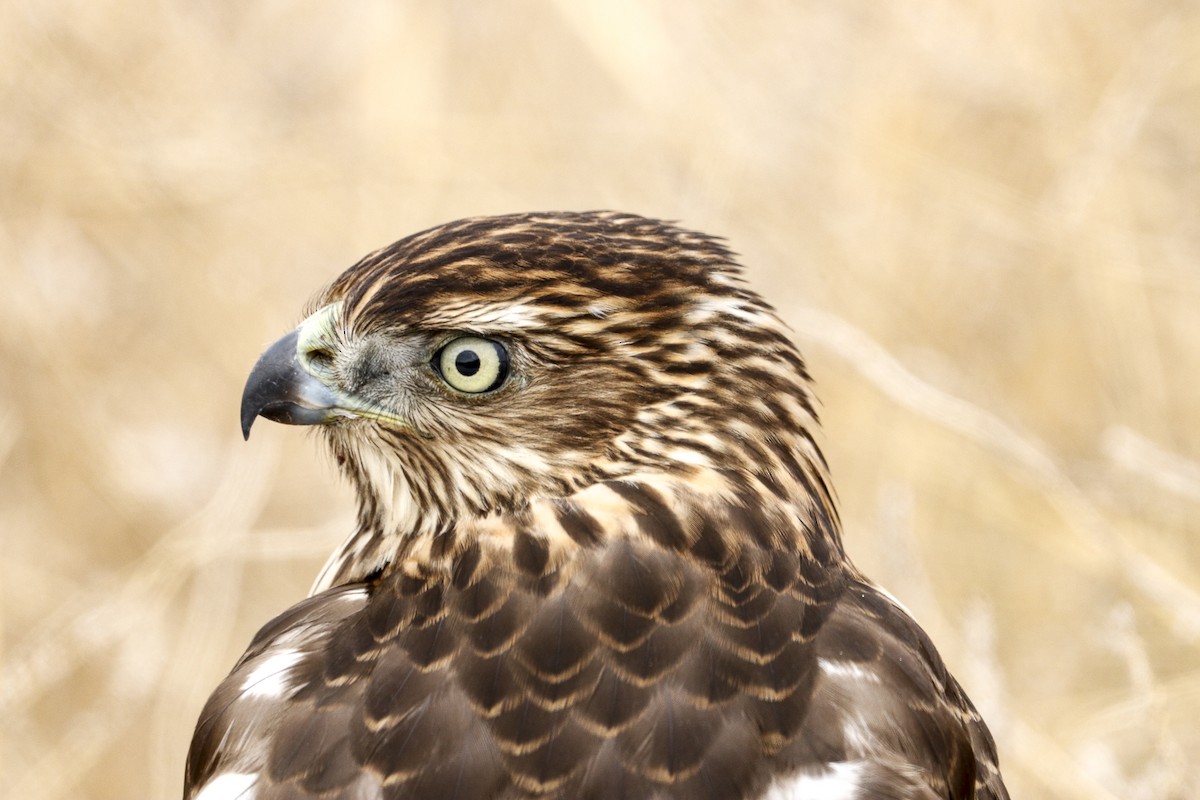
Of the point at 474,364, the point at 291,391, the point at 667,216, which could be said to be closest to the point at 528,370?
the point at 474,364

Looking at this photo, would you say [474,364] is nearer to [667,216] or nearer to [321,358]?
[321,358]

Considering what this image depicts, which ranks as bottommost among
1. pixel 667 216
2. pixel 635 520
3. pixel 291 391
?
pixel 667 216

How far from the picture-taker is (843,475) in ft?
19.1

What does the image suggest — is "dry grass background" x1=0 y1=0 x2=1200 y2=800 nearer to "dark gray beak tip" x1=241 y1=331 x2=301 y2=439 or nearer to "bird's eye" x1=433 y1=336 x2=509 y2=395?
"dark gray beak tip" x1=241 y1=331 x2=301 y2=439

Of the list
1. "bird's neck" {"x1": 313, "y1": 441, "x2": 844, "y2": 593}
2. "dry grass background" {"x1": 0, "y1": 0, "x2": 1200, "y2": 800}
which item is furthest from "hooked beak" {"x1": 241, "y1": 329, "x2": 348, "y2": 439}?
"dry grass background" {"x1": 0, "y1": 0, "x2": 1200, "y2": 800}

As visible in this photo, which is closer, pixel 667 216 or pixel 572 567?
pixel 572 567

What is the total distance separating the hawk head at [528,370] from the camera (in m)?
2.59

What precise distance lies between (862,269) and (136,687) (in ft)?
9.73

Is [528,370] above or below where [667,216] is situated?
above

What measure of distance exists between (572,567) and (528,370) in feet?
1.18

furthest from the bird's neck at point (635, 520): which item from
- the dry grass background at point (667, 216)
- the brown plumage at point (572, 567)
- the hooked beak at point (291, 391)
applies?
the dry grass background at point (667, 216)

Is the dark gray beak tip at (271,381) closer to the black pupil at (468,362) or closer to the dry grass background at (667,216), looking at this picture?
the black pupil at (468,362)

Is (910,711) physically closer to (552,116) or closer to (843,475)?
(843,475)

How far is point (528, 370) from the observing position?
2613 millimetres
